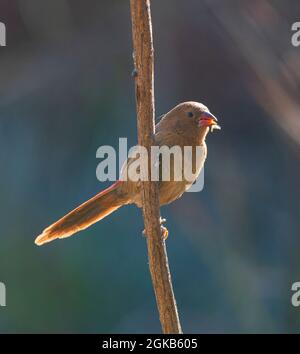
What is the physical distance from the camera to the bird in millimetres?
4113

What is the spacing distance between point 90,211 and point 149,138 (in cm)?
122

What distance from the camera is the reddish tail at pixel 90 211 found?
4379 millimetres

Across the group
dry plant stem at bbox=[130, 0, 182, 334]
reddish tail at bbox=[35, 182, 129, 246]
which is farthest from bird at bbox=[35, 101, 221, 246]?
dry plant stem at bbox=[130, 0, 182, 334]

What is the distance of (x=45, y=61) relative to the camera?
630cm

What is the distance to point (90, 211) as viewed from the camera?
4.45m

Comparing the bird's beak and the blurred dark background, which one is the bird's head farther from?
the blurred dark background

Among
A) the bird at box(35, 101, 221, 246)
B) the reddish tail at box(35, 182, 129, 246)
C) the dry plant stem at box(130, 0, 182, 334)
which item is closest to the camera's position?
the dry plant stem at box(130, 0, 182, 334)

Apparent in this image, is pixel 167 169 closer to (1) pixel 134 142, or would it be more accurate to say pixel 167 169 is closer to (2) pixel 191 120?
(2) pixel 191 120

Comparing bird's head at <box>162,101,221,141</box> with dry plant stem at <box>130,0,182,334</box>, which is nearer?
dry plant stem at <box>130,0,182,334</box>

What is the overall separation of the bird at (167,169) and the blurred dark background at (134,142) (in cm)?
162

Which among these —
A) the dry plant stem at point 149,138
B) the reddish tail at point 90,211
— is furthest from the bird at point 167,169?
the dry plant stem at point 149,138

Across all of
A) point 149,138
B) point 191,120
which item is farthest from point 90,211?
point 149,138
